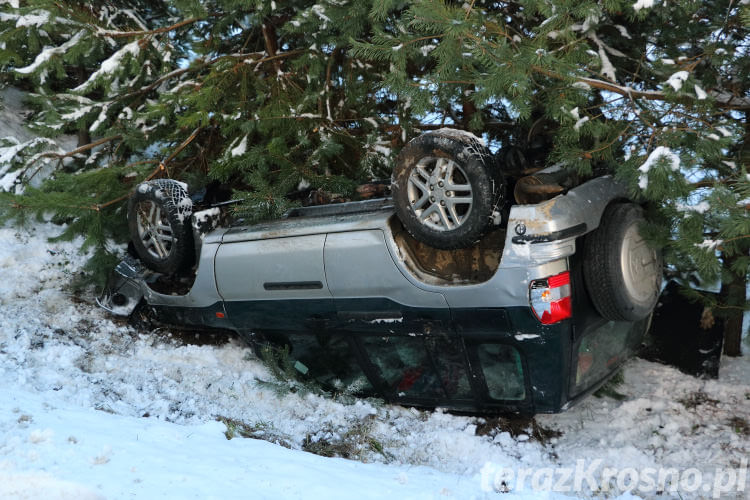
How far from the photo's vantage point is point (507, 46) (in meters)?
3.77

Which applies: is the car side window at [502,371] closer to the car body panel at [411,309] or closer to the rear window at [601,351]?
the car body panel at [411,309]

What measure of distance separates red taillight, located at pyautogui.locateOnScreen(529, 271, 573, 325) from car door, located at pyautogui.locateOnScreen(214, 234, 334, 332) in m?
1.57

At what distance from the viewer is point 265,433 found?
4348 millimetres

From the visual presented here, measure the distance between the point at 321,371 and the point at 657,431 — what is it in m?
2.70

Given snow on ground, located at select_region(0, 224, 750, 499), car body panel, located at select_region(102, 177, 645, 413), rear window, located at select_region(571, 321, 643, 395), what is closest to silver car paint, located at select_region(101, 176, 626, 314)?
car body panel, located at select_region(102, 177, 645, 413)

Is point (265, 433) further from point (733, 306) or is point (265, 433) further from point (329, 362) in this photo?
point (733, 306)

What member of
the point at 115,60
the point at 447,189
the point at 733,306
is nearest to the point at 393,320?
the point at 447,189

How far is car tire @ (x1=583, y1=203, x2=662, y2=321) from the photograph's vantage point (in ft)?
12.8

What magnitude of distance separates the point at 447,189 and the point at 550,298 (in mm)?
980

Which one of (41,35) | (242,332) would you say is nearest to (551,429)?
(242,332)

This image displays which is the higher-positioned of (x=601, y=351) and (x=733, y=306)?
(x=601, y=351)

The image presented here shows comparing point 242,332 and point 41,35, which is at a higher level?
point 41,35

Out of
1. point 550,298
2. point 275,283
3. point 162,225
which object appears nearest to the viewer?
point 550,298

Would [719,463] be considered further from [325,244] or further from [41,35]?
[41,35]
